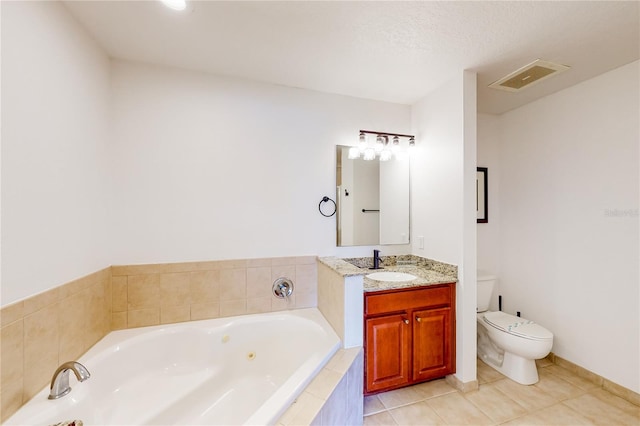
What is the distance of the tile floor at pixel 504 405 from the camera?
1.62 m

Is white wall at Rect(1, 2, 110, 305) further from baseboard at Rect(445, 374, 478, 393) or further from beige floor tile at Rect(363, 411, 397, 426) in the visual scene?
baseboard at Rect(445, 374, 478, 393)

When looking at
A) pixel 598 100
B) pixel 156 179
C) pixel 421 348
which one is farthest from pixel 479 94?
pixel 156 179

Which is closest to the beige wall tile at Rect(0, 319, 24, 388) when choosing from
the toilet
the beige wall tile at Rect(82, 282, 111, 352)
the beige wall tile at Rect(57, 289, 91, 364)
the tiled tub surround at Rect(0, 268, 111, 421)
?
the tiled tub surround at Rect(0, 268, 111, 421)

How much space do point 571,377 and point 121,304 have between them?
3.55m

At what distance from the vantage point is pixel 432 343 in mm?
1909

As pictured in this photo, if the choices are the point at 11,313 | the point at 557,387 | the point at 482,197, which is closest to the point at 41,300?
the point at 11,313

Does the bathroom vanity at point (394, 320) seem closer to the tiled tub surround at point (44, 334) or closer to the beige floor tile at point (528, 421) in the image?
the beige floor tile at point (528, 421)

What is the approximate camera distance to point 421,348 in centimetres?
188

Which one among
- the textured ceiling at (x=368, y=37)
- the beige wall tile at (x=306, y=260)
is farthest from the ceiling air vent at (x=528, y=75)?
the beige wall tile at (x=306, y=260)

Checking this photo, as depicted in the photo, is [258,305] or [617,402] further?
[258,305]

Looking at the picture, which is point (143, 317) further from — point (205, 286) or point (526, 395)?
point (526, 395)

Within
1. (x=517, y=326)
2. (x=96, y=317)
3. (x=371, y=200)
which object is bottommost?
(x=517, y=326)

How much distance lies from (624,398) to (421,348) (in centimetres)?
144

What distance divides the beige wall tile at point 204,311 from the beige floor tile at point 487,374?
2.18 meters
